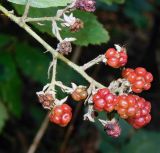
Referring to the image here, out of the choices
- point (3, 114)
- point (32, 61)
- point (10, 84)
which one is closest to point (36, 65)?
point (32, 61)

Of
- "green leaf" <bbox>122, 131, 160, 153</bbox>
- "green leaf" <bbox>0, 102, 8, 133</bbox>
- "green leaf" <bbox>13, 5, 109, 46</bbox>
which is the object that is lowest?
"green leaf" <bbox>122, 131, 160, 153</bbox>

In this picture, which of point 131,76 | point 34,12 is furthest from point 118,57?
point 34,12

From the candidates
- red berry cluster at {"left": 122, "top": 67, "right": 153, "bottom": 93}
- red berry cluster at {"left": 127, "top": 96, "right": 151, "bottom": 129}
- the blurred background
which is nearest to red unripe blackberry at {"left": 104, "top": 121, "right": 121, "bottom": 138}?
red berry cluster at {"left": 127, "top": 96, "right": 151, "bottom": 129}

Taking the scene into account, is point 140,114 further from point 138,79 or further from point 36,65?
point 36,65

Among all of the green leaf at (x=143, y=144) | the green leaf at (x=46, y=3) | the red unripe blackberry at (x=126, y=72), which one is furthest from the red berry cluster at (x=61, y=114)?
the green leaf at (x=143, y=144)

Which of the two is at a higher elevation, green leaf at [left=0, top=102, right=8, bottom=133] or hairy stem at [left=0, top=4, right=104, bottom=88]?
hairy stem at [left=0, top=4, right=104, bottom=88]

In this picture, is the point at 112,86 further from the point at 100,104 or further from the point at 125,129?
the point at 125,129

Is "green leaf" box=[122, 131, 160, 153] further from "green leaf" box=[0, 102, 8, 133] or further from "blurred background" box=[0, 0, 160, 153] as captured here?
"green leaf" box=[0, 102, 8, 133]
